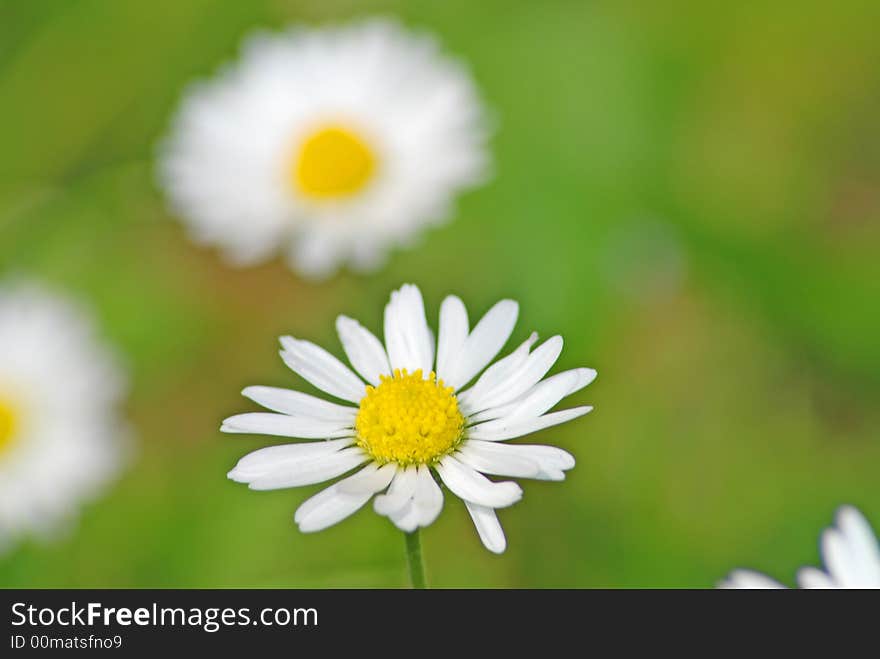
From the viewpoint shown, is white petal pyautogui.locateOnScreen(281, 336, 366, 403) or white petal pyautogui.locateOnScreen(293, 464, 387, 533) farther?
white petal pyautogui.locateOnScreen(281, 336, 366, 403)

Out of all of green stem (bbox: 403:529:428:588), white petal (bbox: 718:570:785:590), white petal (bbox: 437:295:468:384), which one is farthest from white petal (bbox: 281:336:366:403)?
white petal (bbox: 718:570:785:590)

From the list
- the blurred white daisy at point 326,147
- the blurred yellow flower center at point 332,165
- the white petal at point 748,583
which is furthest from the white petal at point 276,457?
the blurred yellow flower center at point 332,165

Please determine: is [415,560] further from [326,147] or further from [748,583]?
[326,147]

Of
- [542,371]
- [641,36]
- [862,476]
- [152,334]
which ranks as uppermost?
[641,36]

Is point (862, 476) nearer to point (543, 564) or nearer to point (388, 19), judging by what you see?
point (543, 564)

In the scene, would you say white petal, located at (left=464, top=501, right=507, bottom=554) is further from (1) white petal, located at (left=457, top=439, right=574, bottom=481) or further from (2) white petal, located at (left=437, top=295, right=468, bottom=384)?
(2) white petal, located at (left=437, top=295, right=468, bottom=384)

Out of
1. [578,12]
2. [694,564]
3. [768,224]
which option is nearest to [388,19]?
[578,12]
